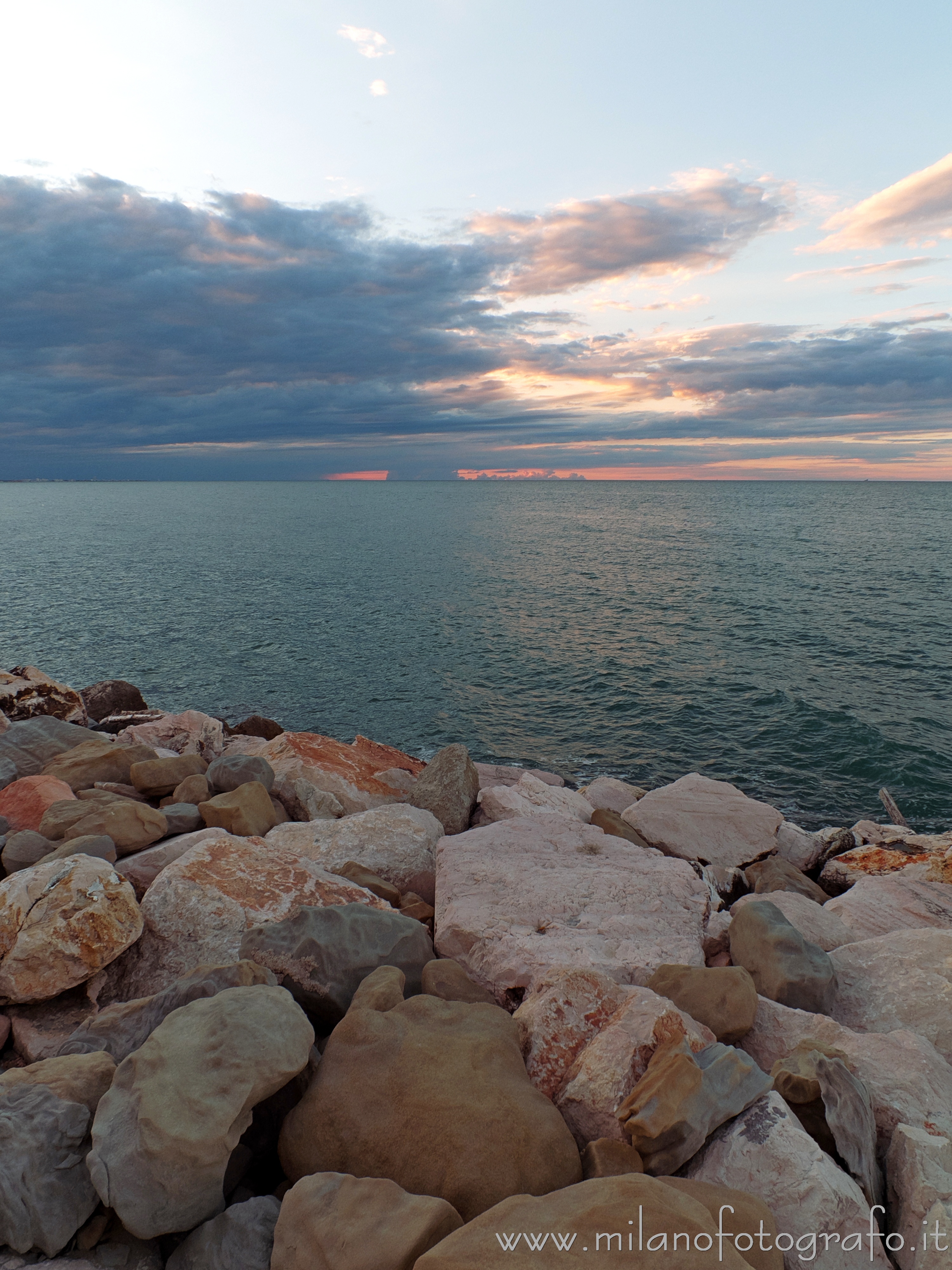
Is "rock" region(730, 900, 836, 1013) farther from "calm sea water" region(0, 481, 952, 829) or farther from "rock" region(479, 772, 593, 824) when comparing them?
"calm sea water" region(0, 481, 952, 829)

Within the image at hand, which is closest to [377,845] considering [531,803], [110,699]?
[531,803]

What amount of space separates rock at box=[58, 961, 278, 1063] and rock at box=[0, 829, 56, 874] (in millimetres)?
3417

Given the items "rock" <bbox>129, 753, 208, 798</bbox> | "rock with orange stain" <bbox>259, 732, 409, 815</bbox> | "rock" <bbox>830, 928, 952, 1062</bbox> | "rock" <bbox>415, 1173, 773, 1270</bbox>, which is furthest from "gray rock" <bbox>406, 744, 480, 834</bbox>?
"rock" <bbox>415, 1173, 773, 1270</bbox>

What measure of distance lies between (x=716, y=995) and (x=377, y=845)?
5.02 m

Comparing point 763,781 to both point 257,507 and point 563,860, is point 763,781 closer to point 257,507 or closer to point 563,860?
point 563,860

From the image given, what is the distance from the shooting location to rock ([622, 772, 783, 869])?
13.2 metres

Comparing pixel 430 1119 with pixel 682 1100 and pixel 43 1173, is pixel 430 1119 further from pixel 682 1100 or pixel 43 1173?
pixel 43 1173

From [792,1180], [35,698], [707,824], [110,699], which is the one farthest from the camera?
[110,699]

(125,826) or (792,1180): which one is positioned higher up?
(125,826)

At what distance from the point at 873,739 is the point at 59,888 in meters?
22.5

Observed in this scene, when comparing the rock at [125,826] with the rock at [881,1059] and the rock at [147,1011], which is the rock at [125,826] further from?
the rock at [881,1059]

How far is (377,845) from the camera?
31.1 feet

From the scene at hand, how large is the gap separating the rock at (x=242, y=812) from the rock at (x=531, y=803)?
3.55 meters

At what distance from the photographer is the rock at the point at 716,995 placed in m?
5.61
